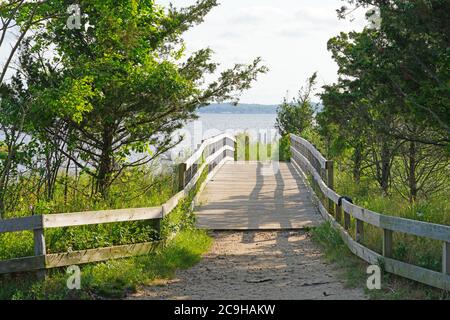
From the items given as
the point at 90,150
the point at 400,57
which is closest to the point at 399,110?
the point at 400,57

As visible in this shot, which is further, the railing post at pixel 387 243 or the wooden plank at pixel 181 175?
the wooden plank at pixel 181 175

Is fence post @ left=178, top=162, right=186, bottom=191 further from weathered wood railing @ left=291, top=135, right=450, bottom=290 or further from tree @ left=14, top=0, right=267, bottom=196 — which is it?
weathered wood railing @ left=291, top=135, right=450, bottom=290

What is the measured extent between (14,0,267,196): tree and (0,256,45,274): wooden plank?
2.60m

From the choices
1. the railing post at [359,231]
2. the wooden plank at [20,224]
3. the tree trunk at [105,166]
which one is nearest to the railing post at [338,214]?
the railing post at [359,231]

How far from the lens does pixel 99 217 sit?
9.30m

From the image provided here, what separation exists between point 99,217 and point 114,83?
2.97 metres

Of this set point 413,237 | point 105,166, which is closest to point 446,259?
point 413,237

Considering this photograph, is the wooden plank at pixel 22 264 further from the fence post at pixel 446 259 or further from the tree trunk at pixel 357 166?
the tree trunk at pixel 357 166

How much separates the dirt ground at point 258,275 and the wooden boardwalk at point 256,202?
0.93 metres

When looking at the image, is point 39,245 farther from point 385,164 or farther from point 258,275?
point 385,164

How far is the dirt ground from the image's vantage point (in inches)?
331

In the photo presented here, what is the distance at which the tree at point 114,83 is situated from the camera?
432 inches

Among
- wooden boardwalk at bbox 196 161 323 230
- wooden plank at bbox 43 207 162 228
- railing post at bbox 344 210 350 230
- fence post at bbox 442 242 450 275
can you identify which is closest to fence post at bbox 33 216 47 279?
wooden plank at bbox 43 207 162 228

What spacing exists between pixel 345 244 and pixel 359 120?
4.57 metres
